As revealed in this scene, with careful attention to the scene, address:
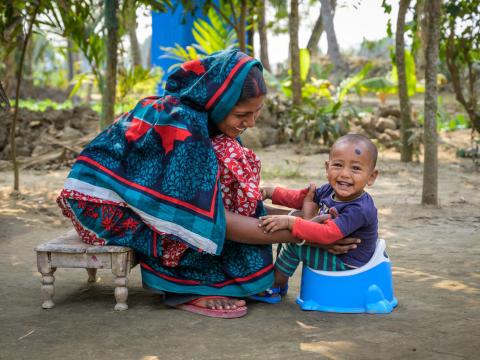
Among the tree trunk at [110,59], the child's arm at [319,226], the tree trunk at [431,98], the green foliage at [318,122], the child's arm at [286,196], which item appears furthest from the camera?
the green foliage at [318,122]

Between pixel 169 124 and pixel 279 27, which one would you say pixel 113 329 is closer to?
pixel 169 124

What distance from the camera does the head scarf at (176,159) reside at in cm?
269

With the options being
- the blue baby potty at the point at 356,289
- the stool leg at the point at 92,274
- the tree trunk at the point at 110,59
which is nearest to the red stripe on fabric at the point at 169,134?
the blue baby potty at the point at 356,289

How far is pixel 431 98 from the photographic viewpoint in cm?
509

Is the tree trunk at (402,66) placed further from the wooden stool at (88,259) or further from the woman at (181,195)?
the wooden stool at (88,259)

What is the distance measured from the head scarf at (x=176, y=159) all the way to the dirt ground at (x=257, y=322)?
1.33 ft

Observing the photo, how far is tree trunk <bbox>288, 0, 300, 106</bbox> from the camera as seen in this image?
860 centimetres

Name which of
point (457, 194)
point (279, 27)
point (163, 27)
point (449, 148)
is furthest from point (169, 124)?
point (279, 27)

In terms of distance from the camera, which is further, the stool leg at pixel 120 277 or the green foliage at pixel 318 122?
the green foliage at pixel 318 122

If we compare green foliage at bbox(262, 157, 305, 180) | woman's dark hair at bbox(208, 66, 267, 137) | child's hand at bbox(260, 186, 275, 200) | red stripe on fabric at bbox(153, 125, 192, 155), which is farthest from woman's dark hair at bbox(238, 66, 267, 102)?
green foliage at bbox(262, 157, 305, 180)

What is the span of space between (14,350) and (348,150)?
1602 mm

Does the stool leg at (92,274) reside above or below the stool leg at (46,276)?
below

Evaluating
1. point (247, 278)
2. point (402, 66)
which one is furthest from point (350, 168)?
point (402, 66)

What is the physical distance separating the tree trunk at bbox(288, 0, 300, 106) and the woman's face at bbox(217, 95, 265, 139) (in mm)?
5967
